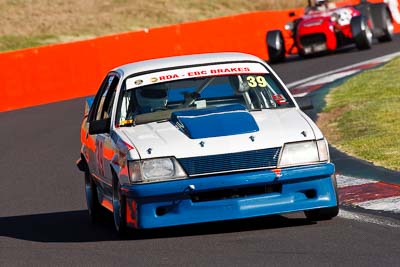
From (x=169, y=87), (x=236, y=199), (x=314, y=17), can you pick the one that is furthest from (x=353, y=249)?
(x=314, y=17)

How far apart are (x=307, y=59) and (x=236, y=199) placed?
22.2 metres

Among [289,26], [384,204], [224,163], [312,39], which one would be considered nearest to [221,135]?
[224,163]

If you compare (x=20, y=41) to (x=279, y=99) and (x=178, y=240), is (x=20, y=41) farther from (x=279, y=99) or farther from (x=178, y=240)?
(x=178, y=240)

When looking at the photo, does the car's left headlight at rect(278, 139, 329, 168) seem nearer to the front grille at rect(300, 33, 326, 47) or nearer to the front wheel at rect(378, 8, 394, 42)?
the front grille at rect(300, 33, 326, 47)

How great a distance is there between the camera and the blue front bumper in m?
8.32

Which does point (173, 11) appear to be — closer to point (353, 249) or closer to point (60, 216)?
point (60, 216)

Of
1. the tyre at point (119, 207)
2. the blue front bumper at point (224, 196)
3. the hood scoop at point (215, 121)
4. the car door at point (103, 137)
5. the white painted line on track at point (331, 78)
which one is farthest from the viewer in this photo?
the white painted line on track at point (331, 78)

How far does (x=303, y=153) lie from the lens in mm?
8531

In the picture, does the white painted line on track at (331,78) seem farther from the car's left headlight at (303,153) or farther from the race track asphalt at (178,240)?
the car's left headlight at (303,153)

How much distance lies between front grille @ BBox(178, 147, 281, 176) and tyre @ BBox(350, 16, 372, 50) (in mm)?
21071

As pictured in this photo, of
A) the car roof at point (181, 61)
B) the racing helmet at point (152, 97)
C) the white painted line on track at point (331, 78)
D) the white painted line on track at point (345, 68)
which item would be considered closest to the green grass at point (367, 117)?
the white painted line on track at point (331, 78)

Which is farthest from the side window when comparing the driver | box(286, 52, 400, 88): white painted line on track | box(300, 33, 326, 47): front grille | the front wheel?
the front wheel

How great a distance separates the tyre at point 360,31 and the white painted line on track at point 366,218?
786 inches

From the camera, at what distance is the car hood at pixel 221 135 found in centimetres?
841
